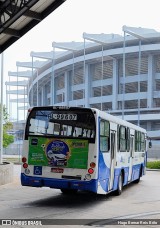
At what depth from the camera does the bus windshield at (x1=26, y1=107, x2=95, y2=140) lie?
509 inches

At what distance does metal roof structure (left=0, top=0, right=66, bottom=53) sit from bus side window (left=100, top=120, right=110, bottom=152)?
4.51 m

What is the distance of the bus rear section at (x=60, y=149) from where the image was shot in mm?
12625

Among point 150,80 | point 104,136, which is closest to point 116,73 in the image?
point 150,80

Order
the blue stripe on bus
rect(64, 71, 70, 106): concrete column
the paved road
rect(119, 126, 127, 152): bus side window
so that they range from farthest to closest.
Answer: rect(64, 71, 70, 106): concrete column
rect(119, 126, 127, 152): bus side window
the blue stripe on bus
the paved road

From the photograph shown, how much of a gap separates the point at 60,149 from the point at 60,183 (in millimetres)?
1000

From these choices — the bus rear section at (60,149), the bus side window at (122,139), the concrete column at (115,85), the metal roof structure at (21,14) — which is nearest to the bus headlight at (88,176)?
the bus rear section at (60,149)

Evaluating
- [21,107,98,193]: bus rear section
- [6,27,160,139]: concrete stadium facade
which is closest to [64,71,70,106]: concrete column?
Answer: [6,27,160,139]: concrete stadium facade

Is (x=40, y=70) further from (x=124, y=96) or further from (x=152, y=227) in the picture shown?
(x=152, y=227)

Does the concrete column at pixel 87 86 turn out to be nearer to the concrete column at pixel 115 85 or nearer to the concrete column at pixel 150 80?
Result: the concrete column at pixel 115 85

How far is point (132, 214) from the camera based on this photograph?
1137 centimetres

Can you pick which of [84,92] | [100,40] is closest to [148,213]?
[100,40]

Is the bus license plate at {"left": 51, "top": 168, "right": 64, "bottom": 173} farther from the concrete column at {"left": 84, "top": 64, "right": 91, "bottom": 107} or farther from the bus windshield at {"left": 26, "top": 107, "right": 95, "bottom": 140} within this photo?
the concrete column at {"left": 84, "top": 64, "right": 91, "bottom": 107}

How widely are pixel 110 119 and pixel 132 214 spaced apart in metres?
3.84

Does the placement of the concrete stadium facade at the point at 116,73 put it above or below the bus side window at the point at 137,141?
above
